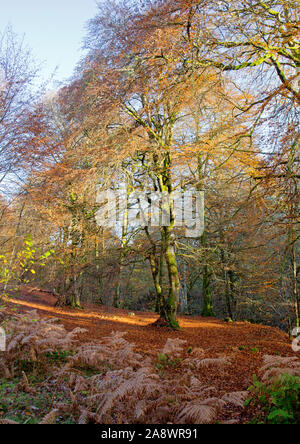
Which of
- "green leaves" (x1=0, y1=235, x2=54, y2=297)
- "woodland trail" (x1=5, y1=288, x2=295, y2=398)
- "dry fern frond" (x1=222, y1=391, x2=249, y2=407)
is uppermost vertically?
"green leaves" (x1=0, y1=235, x2=54, y2=297)

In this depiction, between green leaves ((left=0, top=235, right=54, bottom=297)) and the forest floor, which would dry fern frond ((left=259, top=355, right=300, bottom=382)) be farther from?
green leaves ((left=0, top=235, right=54, bottom=297))

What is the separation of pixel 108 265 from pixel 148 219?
7.88 feet

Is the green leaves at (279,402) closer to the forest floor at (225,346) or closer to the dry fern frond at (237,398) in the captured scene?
the dry fern frond at (237,398)

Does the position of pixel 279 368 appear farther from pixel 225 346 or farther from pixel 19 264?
pixel 19 264

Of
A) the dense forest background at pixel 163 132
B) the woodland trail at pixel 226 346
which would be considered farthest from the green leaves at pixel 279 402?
the dense forest background at pixel 163 132

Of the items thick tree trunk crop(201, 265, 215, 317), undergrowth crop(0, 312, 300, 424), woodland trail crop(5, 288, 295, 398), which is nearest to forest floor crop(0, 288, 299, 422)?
woodland trail crop(5, 288, 295, 398)

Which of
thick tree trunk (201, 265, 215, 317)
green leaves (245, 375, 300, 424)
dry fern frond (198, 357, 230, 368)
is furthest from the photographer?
thick tree trunk (201, 265, 215, 317)

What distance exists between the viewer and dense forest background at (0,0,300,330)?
483cm

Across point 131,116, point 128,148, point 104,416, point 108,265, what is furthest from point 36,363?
point 131,116

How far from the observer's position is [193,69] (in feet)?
16.5

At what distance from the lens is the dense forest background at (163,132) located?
15.8 ft

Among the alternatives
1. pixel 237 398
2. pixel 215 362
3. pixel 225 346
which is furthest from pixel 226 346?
pixel 237 398
